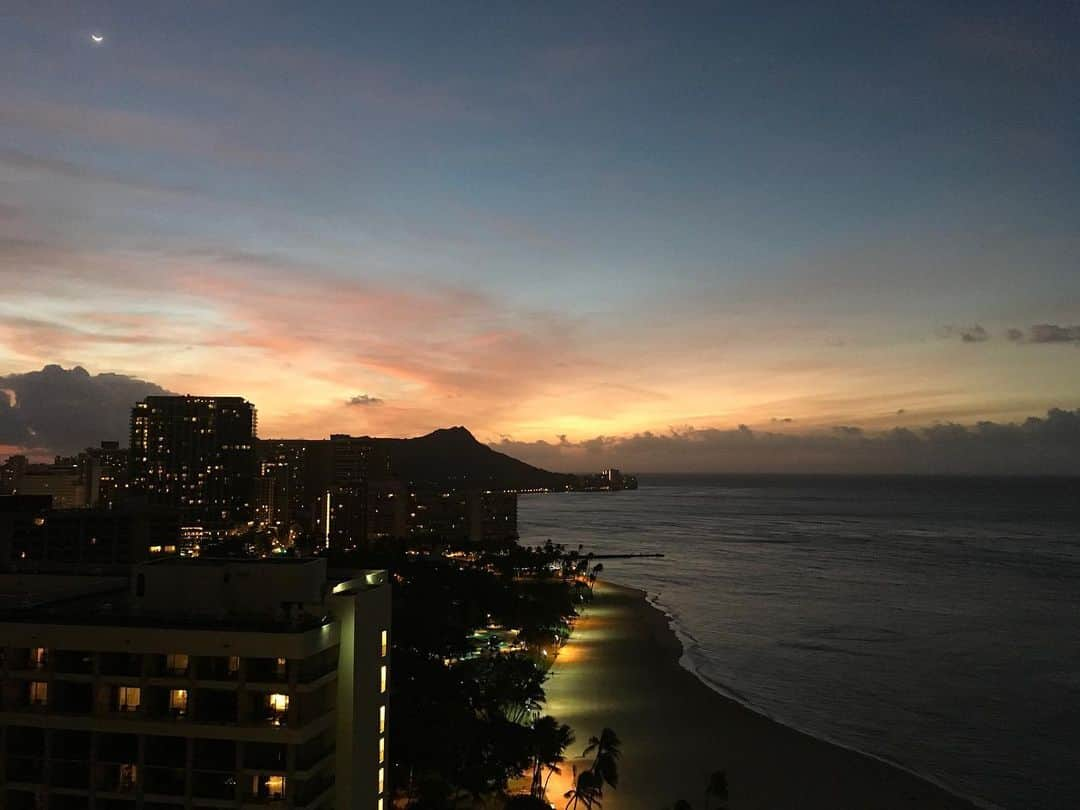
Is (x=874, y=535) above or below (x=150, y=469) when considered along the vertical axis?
below

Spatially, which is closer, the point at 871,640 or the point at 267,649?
the point at 267,649

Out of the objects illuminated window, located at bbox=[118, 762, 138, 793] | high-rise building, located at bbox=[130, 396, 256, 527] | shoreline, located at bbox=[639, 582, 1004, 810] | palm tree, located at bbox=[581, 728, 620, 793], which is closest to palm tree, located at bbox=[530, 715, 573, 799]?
palm tree, located at bbox=[581, 728, 620, 793]

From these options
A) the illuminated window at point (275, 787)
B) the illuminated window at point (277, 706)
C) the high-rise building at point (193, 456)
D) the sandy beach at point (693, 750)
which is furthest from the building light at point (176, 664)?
the high-rise building at point (193, 456)

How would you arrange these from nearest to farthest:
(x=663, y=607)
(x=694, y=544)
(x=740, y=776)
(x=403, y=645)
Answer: (x=740, y=776)
(x=403, y=645)
(x=663, y=607)
(x=694, y=544)

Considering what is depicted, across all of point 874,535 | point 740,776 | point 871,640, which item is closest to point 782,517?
point 874,535

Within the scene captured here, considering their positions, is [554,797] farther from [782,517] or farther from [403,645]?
[782,517]

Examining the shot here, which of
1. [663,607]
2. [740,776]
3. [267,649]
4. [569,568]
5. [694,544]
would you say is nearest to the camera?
[267,649]

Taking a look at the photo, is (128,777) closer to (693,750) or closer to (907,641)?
(693,750)

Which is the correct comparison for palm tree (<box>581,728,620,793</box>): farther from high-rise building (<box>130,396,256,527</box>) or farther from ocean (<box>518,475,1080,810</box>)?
high-rise building (<box>130,396,256,527</box>)
